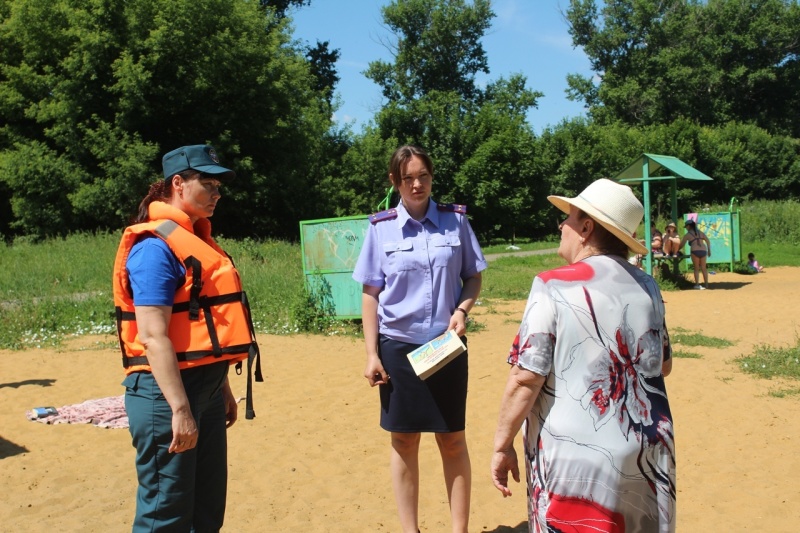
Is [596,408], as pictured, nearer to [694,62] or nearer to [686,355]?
[686,355]

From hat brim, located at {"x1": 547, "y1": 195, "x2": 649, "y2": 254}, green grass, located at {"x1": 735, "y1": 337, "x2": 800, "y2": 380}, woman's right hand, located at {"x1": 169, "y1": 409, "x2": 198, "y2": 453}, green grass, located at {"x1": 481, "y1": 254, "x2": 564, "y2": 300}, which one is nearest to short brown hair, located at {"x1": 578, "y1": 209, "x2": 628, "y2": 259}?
hat brim, located at {"x1": 547, "y1": 195, "x2": 649, "y2": 254}

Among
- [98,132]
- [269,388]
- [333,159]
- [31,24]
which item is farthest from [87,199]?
[269,388]

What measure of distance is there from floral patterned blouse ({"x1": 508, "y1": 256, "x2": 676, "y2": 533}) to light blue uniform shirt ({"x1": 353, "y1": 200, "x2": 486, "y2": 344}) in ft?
3.61

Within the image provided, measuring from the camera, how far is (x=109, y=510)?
4684mm

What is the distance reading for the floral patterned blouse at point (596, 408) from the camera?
2381mm

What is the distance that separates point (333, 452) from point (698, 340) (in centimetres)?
619

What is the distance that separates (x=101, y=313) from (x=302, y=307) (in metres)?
3.57

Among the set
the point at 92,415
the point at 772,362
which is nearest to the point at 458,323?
the point at 92,415

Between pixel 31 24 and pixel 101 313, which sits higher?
pixel 31 24

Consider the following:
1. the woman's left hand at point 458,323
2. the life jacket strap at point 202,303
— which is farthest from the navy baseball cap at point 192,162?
the woman's left hand at point 458,323

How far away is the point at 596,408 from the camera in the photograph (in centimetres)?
239

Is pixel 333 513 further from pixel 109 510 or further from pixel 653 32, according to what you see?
pixel 653 32

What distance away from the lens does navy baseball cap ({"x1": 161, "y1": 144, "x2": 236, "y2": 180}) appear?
2.99m

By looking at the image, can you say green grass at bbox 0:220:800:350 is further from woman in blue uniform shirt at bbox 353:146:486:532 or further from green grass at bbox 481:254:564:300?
woman in blue uniform shirt at bbox 353:146:486:532
